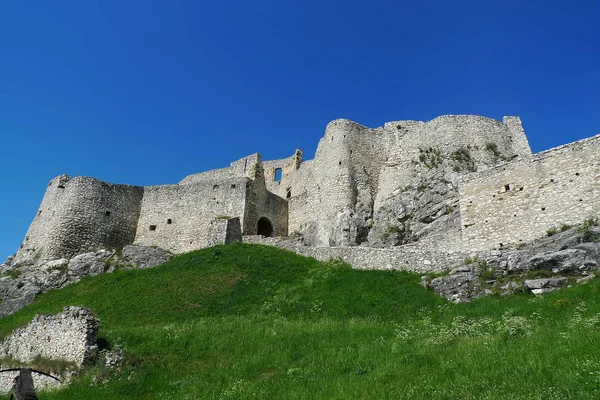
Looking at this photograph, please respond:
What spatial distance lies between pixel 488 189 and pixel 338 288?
9562mm

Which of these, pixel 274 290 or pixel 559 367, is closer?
pixel 559 367

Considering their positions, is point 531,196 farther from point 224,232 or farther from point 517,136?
point 224,232

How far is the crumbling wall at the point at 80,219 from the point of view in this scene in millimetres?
36531

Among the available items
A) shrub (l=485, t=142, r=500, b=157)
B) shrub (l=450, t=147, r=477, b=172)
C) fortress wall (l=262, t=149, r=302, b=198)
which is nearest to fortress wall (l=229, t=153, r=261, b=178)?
fortress wall (l=262, t=149, r=302, b=198)

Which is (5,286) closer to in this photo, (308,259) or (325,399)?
(308,259)

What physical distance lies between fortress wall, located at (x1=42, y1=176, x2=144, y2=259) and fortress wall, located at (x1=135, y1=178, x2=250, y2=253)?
106 centimetres

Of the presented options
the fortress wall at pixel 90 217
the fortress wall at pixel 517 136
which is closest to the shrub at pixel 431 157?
the fortress wall at pixel 517 136

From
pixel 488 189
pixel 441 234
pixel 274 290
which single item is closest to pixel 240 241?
pixel 274 290

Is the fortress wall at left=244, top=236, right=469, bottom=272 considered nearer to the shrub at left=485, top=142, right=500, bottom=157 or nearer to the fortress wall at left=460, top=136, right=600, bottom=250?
the fortress wall at left=460, top=136, right=600, bottom=250

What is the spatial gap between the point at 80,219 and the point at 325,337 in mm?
28068

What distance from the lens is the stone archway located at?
1594 inches

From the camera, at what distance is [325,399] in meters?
10.1

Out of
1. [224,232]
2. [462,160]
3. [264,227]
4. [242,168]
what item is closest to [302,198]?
[264,227]

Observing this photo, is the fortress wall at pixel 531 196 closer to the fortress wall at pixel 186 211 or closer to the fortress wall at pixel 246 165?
the fortress wall at pixel 186 211
